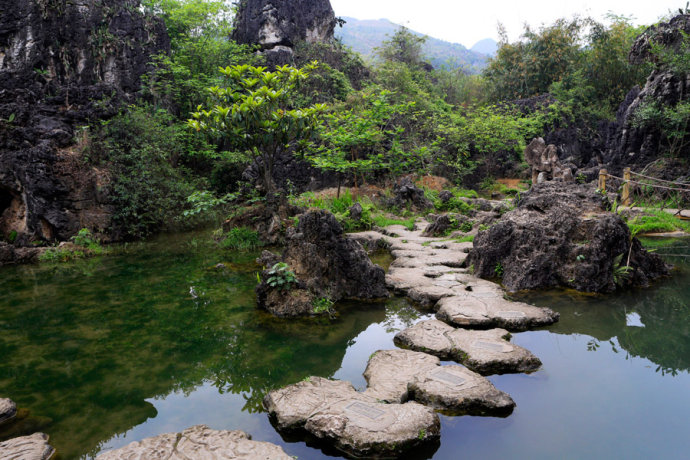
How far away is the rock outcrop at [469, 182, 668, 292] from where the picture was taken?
17.3 ft

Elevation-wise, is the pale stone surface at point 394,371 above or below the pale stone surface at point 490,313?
below

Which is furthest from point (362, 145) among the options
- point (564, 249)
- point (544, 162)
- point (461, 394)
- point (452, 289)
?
point (461, 394)

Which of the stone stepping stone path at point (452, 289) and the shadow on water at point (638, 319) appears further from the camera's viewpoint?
the stone stepping stone path at point (452, 289)

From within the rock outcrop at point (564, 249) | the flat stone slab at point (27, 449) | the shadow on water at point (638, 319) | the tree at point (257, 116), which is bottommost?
the flat stone slab at point (27, 449)

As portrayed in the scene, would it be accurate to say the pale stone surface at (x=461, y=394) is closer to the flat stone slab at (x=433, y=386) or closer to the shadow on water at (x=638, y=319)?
the flat stone slab at (x=433, y=386)

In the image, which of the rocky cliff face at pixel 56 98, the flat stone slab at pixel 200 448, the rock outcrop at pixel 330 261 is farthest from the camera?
the rocky cliff face at pixel 56 98

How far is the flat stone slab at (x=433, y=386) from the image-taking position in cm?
272

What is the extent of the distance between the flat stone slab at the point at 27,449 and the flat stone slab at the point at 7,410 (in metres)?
0.46

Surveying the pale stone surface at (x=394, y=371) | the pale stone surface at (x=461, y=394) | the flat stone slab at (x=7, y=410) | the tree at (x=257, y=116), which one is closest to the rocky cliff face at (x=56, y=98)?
the tree at (x=257, y=116)

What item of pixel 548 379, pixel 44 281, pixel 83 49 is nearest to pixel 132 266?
pixel 44 281

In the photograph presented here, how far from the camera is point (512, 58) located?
24.8 m

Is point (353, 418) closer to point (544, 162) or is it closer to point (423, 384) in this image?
point (423, 384)

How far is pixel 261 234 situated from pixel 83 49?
947 cm

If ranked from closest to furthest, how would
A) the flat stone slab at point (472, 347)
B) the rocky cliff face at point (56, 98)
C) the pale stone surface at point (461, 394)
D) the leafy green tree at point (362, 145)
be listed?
the pale stone surface at point (461, 394), the flat stone slab at point (472, 347), the rocky cliff face at point (56, 98), the leafy green tree at point (362, 145)
